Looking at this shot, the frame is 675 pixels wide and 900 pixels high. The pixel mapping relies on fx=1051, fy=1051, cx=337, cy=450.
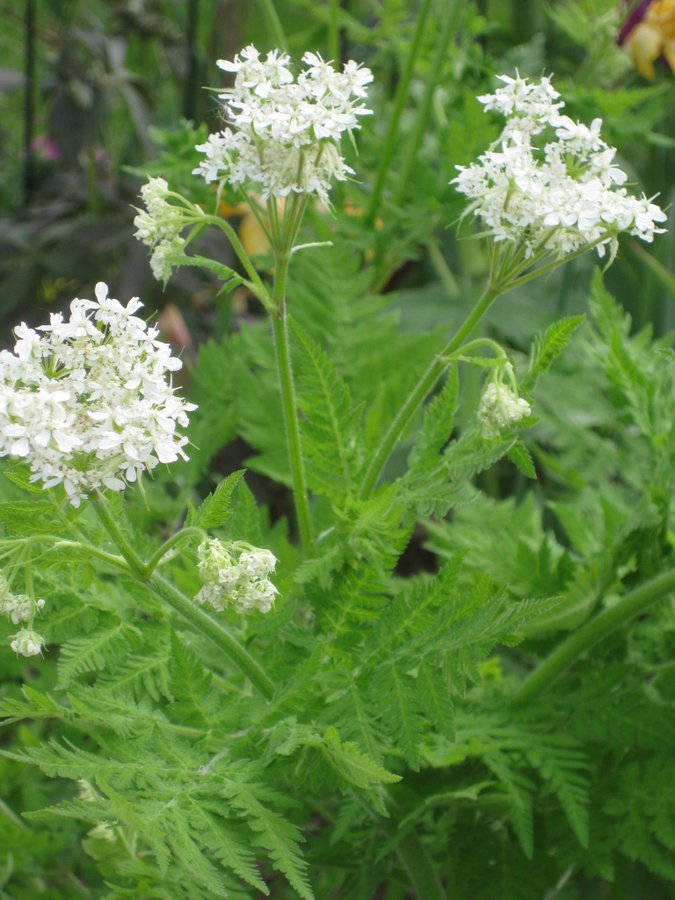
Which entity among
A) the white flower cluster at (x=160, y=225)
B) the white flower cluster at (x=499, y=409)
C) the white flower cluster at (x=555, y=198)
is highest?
the white flower cluster at (x=555, y=198)

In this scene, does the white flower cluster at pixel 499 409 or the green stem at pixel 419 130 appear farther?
the green stem at pixel 419 130

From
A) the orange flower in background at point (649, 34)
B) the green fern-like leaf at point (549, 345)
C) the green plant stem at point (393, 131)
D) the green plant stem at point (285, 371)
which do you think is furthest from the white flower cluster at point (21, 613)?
the orange flower in background at point (649, 34)

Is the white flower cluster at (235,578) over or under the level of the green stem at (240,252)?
under

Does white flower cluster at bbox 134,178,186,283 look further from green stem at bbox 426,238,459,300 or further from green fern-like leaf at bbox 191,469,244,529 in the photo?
green stem at bbox 426,238,459,300

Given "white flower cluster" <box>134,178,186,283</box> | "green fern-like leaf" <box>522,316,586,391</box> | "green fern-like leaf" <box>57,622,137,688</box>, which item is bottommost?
"green fern-like leaf" <box>57,622,137,688</box>

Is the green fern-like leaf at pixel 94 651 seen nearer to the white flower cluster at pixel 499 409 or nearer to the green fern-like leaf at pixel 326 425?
the green fern-like leaf at pixel 326 425

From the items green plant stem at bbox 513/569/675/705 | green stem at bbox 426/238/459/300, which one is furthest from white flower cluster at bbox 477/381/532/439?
green stem at bbox 426/238/459/300

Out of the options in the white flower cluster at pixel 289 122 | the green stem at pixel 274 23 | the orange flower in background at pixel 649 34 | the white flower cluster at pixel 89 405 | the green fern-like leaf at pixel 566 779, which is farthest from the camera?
the orange flower in background at pixel 649 34

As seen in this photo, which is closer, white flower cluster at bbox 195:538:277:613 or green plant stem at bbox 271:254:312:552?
white flower cluster at bbox 195:538:277:613
